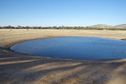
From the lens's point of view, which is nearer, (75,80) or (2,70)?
(75,80)

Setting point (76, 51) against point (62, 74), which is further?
point (76, 51)

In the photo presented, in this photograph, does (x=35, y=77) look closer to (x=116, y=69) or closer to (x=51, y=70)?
(x=51, y=70)

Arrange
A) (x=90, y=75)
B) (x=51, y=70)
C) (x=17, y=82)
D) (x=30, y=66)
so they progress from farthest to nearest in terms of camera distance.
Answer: (x=30, y=66)
(x=51, y=70)
(x=90, y=75)
(x=17, y=82)

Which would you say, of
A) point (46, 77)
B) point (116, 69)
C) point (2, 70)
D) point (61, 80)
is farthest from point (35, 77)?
point (116, 69)

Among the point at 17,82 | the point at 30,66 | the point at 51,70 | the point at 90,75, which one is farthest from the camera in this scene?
the point at 30,66

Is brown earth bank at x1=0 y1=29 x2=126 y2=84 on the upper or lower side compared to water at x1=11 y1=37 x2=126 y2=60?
upper

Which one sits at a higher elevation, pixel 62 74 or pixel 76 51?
pixel 62 74

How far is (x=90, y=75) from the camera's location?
1263 centimetres

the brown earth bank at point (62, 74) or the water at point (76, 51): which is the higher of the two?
the brown earth bank at point (62, 74)

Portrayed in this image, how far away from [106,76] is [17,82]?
4.56 metres

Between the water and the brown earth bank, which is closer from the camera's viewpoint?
the brown earth bank

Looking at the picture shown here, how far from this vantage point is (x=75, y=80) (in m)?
11.8

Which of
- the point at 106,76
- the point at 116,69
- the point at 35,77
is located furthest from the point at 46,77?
the point at 116,69

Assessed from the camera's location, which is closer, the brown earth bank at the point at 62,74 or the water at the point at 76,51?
the brown earth bank at the point at 62,74
